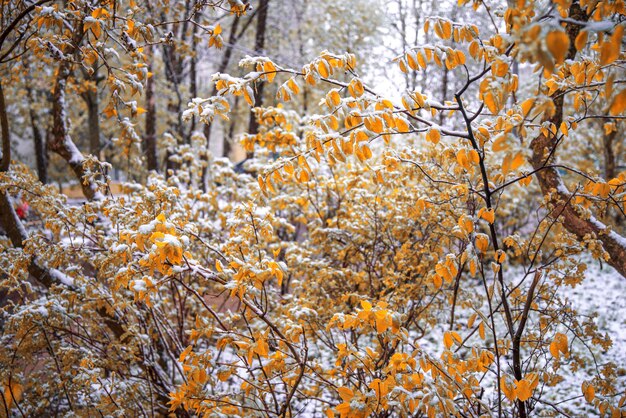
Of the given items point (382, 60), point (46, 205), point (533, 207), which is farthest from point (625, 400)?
point (382, 60)

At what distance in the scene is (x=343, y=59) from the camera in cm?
206

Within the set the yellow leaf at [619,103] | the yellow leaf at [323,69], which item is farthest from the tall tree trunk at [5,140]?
the yellow leaf at [619,103]

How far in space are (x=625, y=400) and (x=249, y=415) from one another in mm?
1735

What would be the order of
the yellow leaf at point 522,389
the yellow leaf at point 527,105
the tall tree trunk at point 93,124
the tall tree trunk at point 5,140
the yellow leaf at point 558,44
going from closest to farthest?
the yellow leaf at point 558,44 < the yellow leaf at point 527,105 < the yellow leaf at point 522,389 < the tall tree trunk at point 5,140 < the tall tree trunk at point 93,124

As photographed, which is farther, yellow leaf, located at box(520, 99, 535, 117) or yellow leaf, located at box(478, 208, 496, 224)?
yellow leaf, located at box(478, 208, 496, 224)

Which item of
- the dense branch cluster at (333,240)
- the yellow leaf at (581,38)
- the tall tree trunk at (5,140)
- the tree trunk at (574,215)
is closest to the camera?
the yellow leaf at (581,38)

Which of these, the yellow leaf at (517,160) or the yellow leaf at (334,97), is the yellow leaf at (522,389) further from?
the yellow leaf at (334,97)

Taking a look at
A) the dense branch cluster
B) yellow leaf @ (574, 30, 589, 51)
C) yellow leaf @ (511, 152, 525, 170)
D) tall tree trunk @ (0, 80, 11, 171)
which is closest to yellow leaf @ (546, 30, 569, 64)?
the dense branch cluster

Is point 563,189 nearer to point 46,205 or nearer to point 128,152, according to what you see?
point 128,152

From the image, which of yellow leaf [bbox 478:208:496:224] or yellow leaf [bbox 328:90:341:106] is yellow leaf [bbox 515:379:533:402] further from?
yellow leaf [bbox 328:90:341:106]

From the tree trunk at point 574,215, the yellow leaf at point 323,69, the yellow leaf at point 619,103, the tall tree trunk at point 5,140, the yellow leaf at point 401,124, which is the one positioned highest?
the tree trunk at point 574,215

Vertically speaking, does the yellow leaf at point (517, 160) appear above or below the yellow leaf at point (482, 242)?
below

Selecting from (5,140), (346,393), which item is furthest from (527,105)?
(5,140)

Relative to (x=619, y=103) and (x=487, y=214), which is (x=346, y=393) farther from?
(x=619, y=103)
